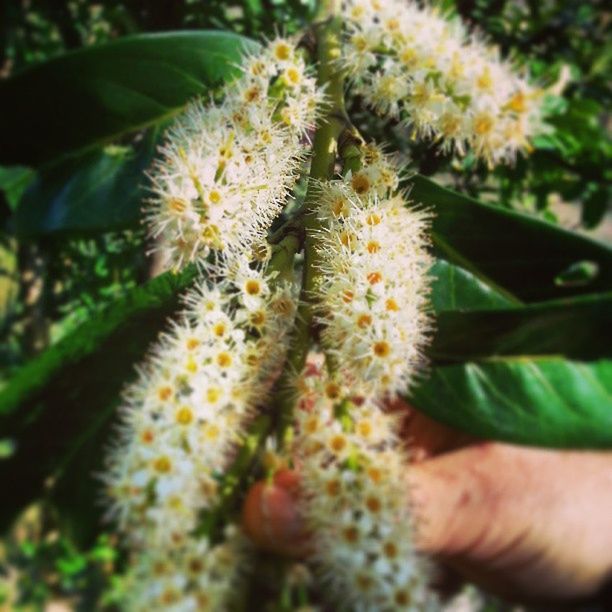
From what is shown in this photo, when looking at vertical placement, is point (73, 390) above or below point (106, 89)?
below

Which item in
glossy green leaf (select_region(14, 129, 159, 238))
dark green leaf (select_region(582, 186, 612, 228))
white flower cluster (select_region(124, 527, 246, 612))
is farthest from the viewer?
dark green leaf (select_region(582, 186, 612, 228))

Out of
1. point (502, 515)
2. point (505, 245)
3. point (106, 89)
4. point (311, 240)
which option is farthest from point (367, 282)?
point (502, 515)

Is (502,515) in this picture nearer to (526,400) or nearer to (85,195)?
(526,400)

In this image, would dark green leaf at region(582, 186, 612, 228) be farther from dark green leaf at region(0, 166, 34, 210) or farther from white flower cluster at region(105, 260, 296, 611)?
dark green leaf at region(0, 166, 34, 210)

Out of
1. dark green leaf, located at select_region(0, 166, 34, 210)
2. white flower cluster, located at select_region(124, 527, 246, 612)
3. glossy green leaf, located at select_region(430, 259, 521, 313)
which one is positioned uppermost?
glossy green leaf, located at select_region(430, 259, 521, 313)

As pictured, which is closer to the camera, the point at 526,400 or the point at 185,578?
the point at 185,578

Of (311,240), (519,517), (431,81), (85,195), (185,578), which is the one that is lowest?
(519,517)

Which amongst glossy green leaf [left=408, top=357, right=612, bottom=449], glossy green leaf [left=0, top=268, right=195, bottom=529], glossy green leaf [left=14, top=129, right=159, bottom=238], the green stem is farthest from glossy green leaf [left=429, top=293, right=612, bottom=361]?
glossy green leaf [left=14, top=129, right=159, bottom=238]
